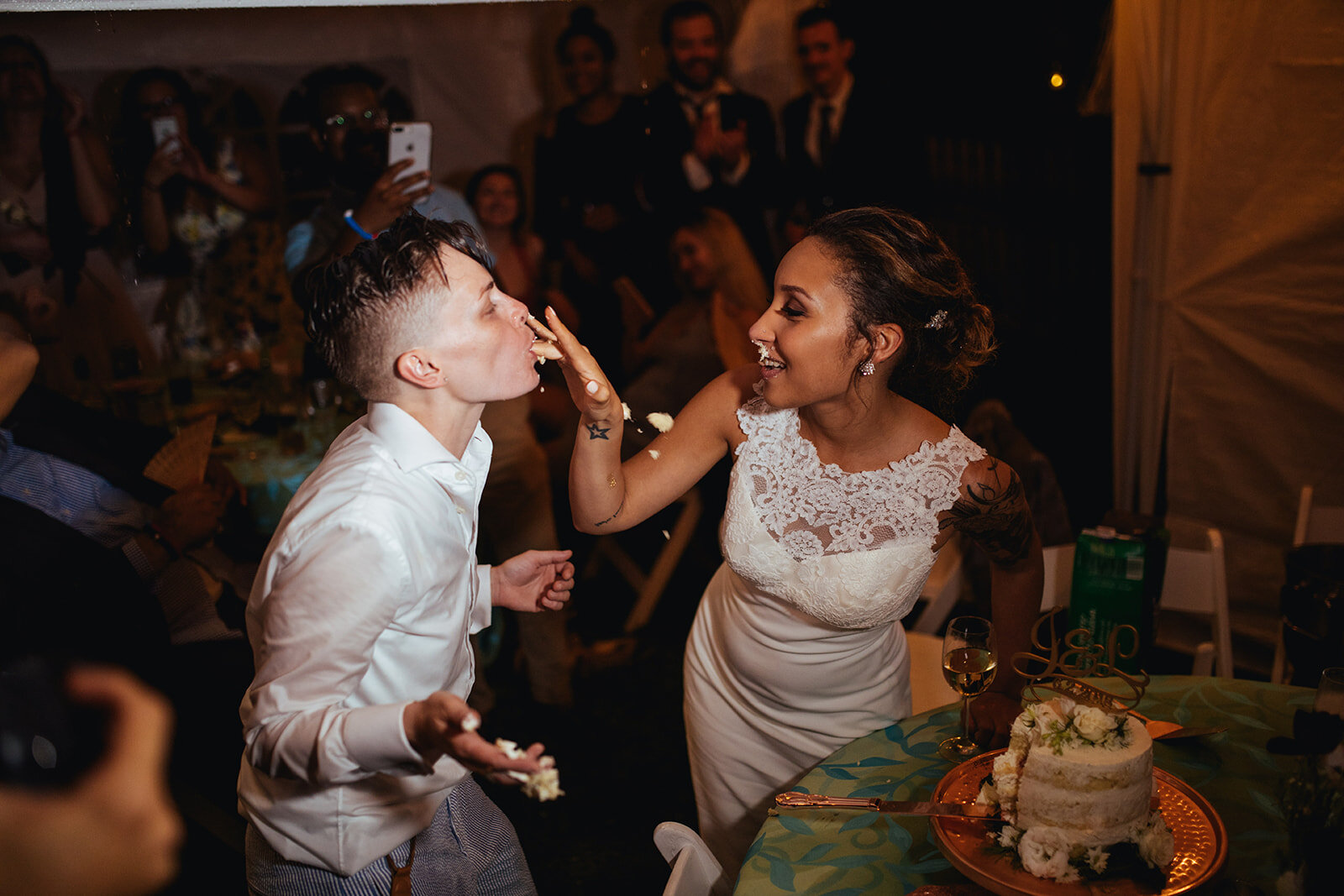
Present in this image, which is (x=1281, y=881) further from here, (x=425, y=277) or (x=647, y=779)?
(x=647, y=779)

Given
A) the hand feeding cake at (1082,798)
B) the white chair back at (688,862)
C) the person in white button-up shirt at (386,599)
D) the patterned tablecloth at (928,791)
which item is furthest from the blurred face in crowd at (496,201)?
the hand feeding cake at (1082,798)

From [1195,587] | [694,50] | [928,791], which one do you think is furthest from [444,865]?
[694,50]

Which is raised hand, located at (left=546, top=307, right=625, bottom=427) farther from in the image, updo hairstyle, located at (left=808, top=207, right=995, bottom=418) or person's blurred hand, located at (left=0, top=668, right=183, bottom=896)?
person's blurred hand, located at (left=0, top=668, right=183, bottom=896)

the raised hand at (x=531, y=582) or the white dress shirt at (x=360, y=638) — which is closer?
the white dress shirt at (x=360, y=638)

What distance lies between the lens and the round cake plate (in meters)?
1.27

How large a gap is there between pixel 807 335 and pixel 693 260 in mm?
2530

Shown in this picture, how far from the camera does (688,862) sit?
4.76ft

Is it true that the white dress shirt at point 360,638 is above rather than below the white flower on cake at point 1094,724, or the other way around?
above

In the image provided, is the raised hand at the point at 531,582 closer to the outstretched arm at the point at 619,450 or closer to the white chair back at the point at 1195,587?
the outstretched arm at the point at 619,450

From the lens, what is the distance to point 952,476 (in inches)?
77.9

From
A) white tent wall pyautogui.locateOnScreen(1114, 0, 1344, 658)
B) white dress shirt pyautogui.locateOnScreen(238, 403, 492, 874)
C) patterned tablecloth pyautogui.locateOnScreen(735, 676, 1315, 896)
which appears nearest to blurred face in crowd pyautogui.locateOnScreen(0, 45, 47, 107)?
white dress shirt pyautogui.locateOnScreen(238, 403, 492, 874)

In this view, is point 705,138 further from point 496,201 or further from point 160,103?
point 160,103

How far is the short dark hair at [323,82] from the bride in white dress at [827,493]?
2414 mm

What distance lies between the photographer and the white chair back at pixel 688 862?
4.69 ft
